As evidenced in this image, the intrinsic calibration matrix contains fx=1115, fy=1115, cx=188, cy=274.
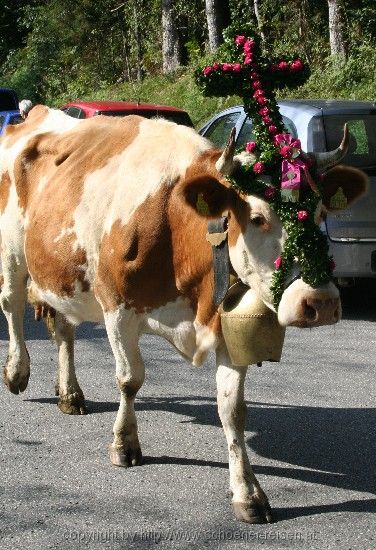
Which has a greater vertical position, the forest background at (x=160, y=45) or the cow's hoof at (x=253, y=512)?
the cow's hoof at (x=253, y=512)

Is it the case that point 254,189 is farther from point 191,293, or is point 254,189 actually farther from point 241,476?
point 241,476

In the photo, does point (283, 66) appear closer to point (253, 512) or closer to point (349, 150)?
point (253, 512)

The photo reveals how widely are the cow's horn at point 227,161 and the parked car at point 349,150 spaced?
15.8 ft

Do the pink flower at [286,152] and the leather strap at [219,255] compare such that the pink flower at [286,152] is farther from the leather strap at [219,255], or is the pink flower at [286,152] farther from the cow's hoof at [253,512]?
the cow's hoof at [253,512]

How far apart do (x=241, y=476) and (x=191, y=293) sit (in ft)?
3.32

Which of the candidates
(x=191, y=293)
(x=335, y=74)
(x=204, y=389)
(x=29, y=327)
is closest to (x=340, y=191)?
(x=191, y=293)

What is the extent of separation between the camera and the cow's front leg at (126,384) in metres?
6.14

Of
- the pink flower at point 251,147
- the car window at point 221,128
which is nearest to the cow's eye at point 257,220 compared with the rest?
the pink flower at point 251,147

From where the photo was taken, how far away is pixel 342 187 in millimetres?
5844

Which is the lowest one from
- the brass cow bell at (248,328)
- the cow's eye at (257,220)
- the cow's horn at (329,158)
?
the brass cow bell at (248,328)

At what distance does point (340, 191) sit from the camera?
575cm

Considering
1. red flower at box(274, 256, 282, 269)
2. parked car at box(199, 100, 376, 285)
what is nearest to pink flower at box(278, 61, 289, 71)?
red flower at box(274, 256, 282, 269)

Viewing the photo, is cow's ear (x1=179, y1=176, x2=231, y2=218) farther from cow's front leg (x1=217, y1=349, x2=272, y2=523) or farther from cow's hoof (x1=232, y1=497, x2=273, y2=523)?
cow's hoof (x1=232, y1=497, x2=273, y2=523)

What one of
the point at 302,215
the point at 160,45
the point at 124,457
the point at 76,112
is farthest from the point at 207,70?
the point at 160,45
